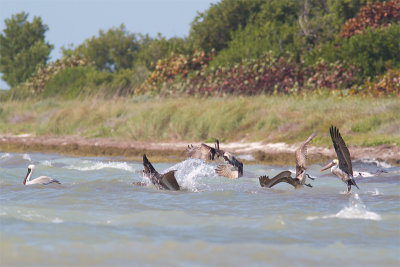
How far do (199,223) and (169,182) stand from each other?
105 inches

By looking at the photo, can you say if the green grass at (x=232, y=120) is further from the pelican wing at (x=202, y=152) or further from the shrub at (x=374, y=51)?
the pelican wing at (x=202, y=152)

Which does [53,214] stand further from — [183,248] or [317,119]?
[317,119]

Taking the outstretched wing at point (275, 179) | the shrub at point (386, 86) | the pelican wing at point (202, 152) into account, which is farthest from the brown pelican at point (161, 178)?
the shrub at point (386, 86)

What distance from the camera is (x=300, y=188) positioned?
9.79 meters

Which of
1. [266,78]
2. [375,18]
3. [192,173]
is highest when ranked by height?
[375,18]

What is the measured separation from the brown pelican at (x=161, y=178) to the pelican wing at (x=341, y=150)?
243 centimetres

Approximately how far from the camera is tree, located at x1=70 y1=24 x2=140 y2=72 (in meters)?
47.3

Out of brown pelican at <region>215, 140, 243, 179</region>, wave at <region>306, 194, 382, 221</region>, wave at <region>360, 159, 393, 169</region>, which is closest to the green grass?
wave at <region>360, 159, 393, 169</region>

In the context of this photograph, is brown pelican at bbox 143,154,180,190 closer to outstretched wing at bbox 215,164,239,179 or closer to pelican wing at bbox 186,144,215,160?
pelican wing at bbox 186,144,215,160

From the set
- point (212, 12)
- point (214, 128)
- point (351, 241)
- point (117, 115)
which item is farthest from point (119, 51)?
point (351, 241)

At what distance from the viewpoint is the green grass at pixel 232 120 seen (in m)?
16.4

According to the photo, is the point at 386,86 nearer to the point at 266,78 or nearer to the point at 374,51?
the point at 374,51

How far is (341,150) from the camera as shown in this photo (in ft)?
26.8

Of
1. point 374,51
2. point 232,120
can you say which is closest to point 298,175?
point 232,120
